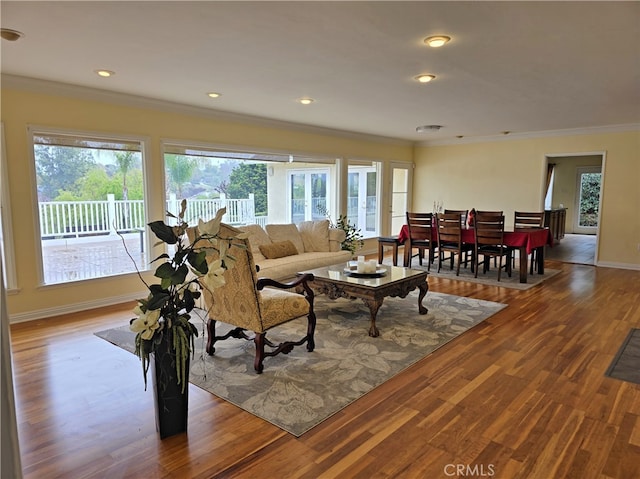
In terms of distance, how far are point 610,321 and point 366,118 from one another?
160 inches

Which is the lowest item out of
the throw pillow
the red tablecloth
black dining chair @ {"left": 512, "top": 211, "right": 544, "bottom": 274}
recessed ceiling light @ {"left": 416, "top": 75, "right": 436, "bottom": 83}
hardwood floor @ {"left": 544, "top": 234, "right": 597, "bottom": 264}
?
hardwood floor @ {"left": 544, "top": 234, "right": 597, "bottom": 264}

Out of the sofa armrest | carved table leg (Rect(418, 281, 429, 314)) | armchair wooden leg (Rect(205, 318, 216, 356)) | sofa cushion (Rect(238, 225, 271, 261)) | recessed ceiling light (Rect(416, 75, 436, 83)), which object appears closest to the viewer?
armchair wooden leg (Rect(205, 318, 216, 356))

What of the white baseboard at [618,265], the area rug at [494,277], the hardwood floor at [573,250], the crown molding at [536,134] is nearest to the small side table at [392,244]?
the area rug at [494,277]

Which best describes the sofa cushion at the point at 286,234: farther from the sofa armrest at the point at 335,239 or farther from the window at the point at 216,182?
the window at the point at 216,182

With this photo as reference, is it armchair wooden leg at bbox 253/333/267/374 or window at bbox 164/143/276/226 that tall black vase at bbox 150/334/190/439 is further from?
window at bbox 164/143/276/226

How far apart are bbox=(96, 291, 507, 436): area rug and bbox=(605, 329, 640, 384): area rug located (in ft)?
3.92

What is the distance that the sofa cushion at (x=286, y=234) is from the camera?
19.0ft

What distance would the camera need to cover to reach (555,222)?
1001cm

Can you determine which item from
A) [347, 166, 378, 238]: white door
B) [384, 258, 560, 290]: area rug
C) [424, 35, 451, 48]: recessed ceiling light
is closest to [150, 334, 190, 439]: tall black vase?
[424, 35, 451, 48]: recessed ceiling light

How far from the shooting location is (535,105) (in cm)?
525

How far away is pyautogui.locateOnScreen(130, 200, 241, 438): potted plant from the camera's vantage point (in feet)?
6.91

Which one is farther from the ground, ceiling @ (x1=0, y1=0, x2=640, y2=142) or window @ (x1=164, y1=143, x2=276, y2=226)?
ceiling @ (x1=0, y1=0, x2=640, y2=142)

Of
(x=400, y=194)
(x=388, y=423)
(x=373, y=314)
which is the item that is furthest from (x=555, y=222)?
(x=388, y=423)

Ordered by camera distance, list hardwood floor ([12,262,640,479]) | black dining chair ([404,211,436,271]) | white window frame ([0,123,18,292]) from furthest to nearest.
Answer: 1. black dining chair ([404,211,436,271])
2. white window frame ([0,123,18,292])
3. hardwood floor ([12,262,640,479])
